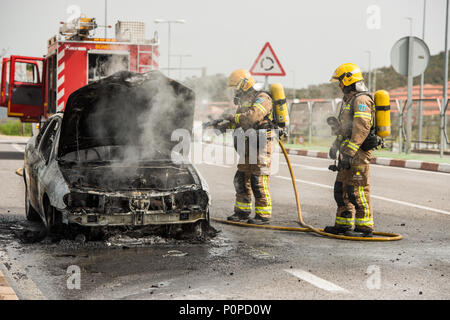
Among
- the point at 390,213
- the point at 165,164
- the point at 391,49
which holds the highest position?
the point at 391,49

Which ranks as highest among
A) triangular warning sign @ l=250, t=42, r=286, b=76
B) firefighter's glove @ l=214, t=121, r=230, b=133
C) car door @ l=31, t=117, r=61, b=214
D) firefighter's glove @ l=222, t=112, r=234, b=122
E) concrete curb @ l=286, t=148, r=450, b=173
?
triangular warning sign @ l=250, t=42, r=286, b=76

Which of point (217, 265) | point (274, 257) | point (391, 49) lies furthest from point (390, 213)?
point (391, 49)

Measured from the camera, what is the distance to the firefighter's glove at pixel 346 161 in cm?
696

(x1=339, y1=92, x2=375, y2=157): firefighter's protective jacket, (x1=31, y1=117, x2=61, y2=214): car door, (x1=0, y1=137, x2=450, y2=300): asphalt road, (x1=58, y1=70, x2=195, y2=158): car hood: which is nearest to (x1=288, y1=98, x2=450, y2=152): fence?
(x1=0, y1=137, x2=450, y2=300): asphalt road

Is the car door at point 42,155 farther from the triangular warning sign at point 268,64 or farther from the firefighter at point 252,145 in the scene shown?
the triangular warning sign at point 268,64

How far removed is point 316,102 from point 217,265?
67.1 feet

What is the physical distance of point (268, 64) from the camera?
15555mm

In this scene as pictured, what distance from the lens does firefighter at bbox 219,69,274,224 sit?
25.8ft

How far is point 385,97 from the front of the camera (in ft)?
23.0

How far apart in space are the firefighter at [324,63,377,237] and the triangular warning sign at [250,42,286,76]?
27.3 ft

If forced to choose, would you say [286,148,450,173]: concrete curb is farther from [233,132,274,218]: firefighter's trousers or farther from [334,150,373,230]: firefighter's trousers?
[334,150,373,230]: firefighter's trousers

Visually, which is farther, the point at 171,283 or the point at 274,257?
the point at 274,257

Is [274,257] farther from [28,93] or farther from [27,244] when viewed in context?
[28,93]

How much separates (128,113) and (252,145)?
65.4 inches
